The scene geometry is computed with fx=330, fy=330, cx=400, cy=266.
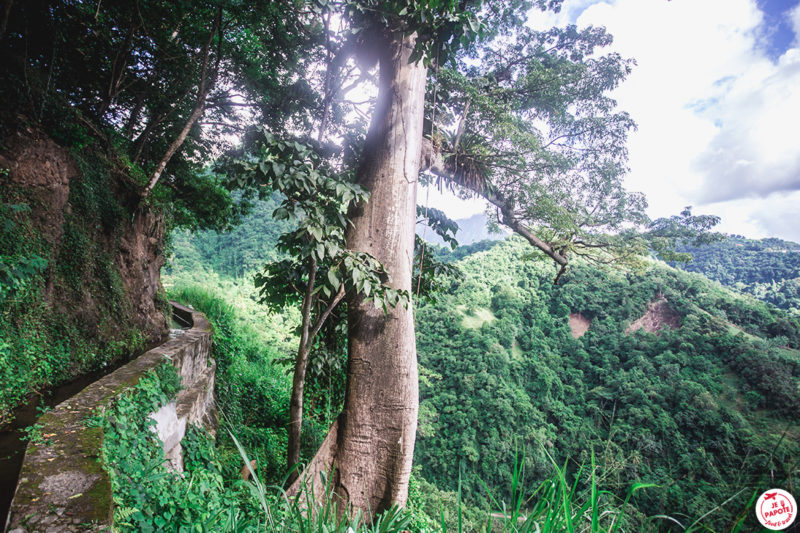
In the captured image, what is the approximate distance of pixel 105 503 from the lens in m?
1.48

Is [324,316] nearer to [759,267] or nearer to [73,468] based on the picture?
[73,468]

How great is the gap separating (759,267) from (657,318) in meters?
11.9

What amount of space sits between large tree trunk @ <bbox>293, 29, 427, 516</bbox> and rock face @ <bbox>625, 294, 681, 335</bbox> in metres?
29.0

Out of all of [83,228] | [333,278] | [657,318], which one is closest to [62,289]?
[83,228]

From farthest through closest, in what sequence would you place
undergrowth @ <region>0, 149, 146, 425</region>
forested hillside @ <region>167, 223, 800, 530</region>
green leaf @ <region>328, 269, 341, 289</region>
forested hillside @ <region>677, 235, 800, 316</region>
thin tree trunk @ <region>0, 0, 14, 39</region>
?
forested hillside @ <region>677, 235, 800, 316</region>, forested hillside @ <region>167, 223, 800, 530</region>, thin tree trunk @ <region>0, 0, 14, 39</region>, undergrowth @ <region>0, 149, 146, 425</region>, green leaf @ <region>328, 269, 341, 289</region>

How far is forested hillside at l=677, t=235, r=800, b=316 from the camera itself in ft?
81.4

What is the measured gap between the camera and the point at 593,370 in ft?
75.3

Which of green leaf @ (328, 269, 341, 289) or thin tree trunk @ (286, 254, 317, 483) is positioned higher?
green leaf @ (328, 269, 341, 289)

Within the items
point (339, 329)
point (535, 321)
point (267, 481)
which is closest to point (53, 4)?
point (339, 329)

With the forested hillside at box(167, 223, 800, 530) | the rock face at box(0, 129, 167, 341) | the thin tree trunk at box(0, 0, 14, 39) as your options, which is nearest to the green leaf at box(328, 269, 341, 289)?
Result: the rock face at box(0, 129, 167, 341)

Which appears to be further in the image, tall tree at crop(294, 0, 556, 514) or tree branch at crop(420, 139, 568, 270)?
tree branch at crop(420, 139, 568, 270)

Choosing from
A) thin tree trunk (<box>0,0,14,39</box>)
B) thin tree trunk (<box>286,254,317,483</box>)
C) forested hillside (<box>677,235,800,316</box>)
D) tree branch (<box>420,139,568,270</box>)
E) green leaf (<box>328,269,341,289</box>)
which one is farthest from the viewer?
forested hillside (<box>677,235,800,316</box>)

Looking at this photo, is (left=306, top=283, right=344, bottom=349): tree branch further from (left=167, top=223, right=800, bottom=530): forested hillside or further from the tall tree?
(left=167, top=223, right=800, bottom=530): forested hillside

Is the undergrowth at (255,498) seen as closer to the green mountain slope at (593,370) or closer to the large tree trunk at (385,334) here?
the large tree trunk at (385,334)
